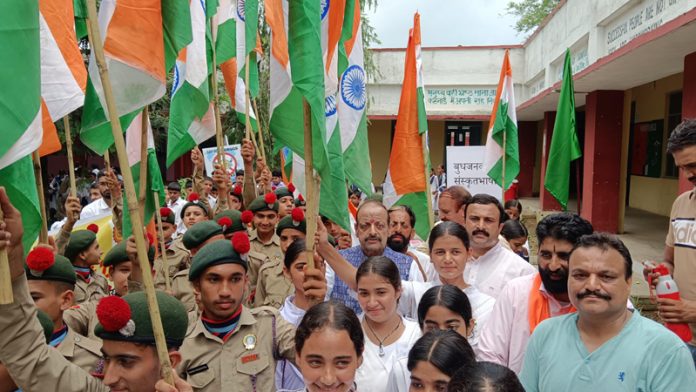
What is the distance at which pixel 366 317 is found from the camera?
2898 millimetres

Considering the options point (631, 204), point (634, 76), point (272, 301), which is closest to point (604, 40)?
point (634, 76)

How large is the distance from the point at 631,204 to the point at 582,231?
13.7 meters

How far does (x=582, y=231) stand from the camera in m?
2.70

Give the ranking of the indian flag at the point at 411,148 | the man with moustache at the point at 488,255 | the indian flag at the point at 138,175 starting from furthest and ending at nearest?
the indian flag at the point at 411,148 → the man with moustache at the point at 488,255 → the indian flag at the point at 138,175

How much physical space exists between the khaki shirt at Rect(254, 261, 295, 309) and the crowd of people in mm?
12

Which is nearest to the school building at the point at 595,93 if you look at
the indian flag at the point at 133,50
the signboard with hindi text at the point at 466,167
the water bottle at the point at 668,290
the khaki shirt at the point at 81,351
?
the signboard with hindi text at the point at 466,167

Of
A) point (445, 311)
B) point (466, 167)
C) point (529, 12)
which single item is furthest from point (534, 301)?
point (529, 12)

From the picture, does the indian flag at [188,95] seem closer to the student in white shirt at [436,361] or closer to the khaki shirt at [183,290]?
the khaki shirt at [183,290]

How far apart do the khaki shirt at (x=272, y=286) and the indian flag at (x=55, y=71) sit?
173 cm

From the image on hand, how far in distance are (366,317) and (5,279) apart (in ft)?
5.77

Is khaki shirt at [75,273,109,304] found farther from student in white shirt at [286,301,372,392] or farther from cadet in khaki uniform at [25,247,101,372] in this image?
student in white shirt at [286,301,372,392]

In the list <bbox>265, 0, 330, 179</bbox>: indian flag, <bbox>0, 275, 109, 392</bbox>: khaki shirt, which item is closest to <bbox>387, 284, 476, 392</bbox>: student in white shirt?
<bbox>265, 0, 330, 179</bbox>: indian flag

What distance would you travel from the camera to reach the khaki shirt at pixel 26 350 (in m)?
1.69

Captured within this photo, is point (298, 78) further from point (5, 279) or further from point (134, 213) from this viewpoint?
point (5, 279)
